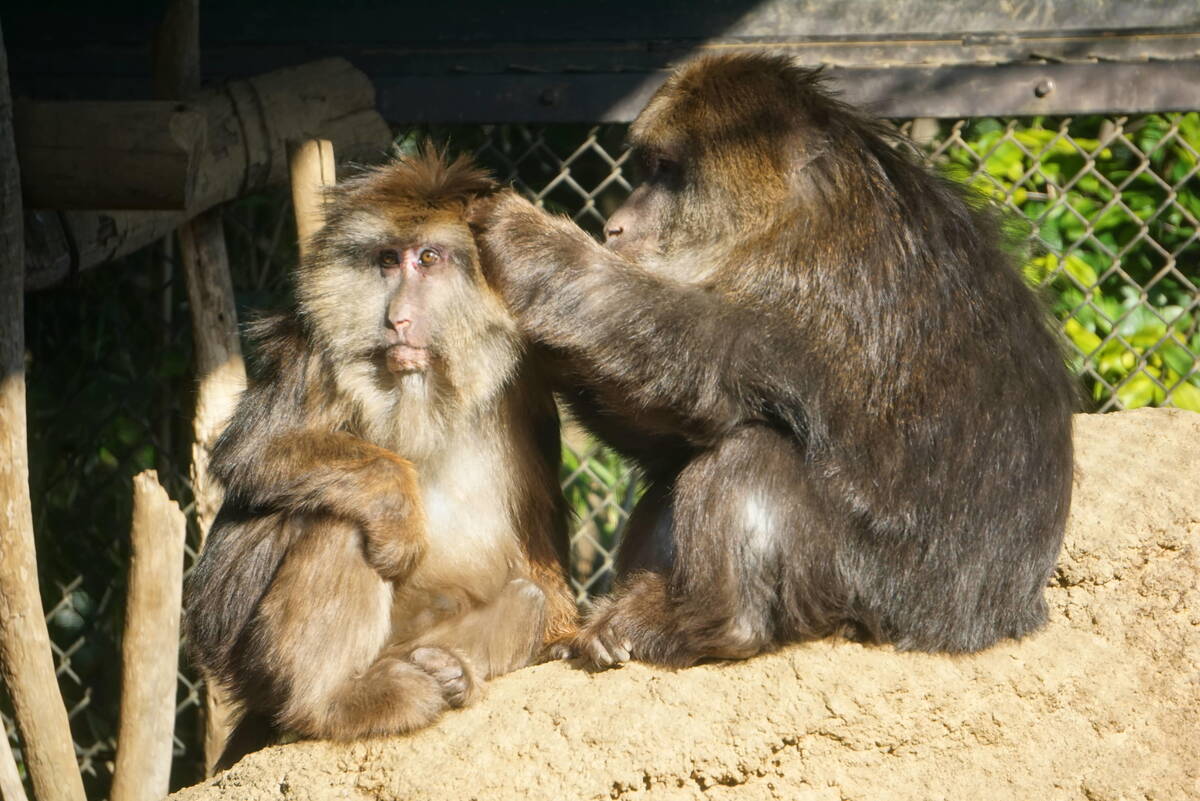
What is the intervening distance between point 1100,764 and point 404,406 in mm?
2250

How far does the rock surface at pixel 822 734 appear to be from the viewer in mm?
3816

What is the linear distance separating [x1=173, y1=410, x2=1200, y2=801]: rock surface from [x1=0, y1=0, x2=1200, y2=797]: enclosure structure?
169cm

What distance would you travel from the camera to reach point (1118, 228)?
21.7 feet

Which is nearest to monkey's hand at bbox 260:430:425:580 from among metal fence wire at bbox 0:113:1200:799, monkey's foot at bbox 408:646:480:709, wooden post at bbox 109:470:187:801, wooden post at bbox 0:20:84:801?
monkey's foot at bbox 408:646:480:709

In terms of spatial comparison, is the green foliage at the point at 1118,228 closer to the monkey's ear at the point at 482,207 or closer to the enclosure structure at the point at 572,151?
the enclosure structure at the point at 572,151

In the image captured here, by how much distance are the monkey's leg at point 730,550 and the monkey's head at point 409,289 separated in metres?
0.80

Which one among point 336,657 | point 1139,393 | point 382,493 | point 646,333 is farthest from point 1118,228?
point 336,657

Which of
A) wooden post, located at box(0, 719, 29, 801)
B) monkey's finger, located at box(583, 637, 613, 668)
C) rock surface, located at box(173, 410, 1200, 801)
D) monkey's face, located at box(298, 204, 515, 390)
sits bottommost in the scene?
wooden post, located at box(0, 719, 29, 801)

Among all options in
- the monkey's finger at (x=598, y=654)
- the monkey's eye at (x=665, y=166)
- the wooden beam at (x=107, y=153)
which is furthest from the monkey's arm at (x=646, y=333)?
the wooden beam at (x=107, y=153)

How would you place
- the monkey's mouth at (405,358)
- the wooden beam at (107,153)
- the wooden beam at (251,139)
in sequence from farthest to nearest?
the wooden beam at (251,139)
the wooden beam at (107,153)
the monkey's mouth at (405,358)

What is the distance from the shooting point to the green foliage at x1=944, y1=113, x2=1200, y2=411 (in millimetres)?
6348

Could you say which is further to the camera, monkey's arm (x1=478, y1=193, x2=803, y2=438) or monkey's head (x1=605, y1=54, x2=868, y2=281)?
monkey's head (x1=605, y1=54, x2=868, y2=281)

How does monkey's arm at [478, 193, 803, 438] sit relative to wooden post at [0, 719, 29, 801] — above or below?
above

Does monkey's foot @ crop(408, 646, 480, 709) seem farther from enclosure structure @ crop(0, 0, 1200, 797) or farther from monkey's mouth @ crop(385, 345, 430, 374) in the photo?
enclosure structure @ crop(0, 0, 1200, 797)
